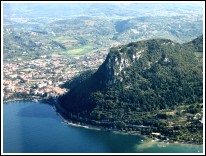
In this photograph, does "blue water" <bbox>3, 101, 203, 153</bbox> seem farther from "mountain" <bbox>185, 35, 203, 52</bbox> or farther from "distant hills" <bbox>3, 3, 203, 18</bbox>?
"distant hills" <bbox>3, 3, 203, 18</bbox>

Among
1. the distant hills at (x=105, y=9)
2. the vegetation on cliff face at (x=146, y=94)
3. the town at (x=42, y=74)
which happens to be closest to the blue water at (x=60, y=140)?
the vegetation on cliff face at (x=146, y=94)

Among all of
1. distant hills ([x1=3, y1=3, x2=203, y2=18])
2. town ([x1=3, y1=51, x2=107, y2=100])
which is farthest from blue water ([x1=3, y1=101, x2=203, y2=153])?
distant hills ([x1=3, y1=3, x2=203, y2=18])

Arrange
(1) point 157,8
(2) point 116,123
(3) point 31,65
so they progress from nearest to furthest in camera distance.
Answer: (2) point 116,123, (3) point 31,65, (1) point 157,8

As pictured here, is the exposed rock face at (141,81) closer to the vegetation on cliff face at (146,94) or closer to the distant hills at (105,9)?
the vegetation on cliff face at (146,94)

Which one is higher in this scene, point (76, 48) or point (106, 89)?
point (76, 48)

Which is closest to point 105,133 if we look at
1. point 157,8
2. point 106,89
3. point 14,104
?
point 106,89

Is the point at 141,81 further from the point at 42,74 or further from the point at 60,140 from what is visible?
the point at 42,74

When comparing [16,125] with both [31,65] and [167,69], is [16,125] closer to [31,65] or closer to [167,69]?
[167,69]
